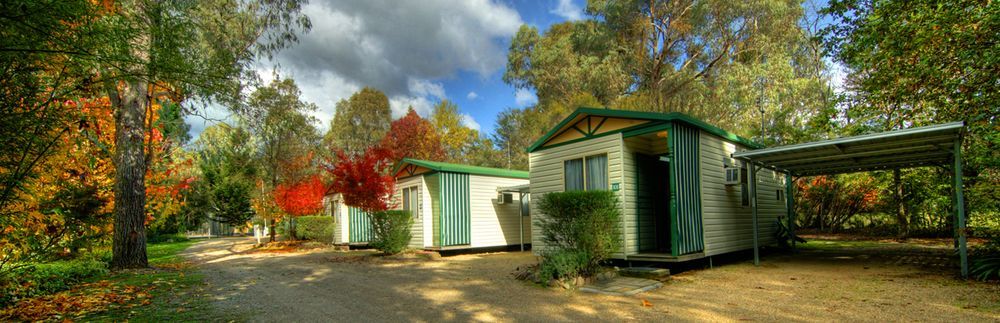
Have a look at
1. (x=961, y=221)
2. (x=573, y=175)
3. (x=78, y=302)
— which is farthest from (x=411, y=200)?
(x=961, y=221)

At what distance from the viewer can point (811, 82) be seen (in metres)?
18.1

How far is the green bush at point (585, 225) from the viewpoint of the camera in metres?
6.61

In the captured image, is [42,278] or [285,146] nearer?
[42,278]

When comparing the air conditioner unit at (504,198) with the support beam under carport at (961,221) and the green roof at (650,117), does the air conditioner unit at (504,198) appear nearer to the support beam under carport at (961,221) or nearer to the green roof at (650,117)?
the green roof at (650,117)

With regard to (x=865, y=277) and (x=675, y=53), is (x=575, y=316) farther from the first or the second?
(x=675, y=53)

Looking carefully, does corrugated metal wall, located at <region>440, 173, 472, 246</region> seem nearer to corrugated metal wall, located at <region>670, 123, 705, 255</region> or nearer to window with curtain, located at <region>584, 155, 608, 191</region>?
window with curtain, located at <region>584, 155, 608, 191</region>

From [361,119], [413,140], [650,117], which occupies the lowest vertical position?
[650,117]

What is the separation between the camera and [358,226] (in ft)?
50.4

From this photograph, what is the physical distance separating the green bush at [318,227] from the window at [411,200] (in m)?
5.92

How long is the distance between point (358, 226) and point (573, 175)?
9324 mm

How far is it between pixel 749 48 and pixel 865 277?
15.7 m

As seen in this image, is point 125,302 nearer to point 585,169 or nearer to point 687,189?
point 585,169

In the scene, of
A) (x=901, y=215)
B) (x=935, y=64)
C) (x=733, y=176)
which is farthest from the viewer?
(x=901, y=215)

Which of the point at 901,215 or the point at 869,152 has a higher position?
the point at 869,152
